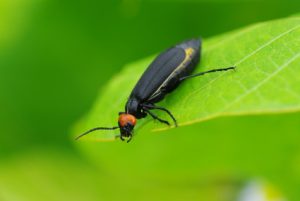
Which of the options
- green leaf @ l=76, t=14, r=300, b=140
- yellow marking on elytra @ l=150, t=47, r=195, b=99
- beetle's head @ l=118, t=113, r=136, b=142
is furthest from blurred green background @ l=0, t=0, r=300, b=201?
green leaf @ l=76, t=14, r=300, b=140

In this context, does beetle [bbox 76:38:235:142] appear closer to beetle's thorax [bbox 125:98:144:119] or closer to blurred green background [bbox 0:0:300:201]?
beetle's thorax [bbox 125:98:144:119]

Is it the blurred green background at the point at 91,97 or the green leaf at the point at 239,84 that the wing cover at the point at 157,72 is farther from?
the blurred green background at the point at 91,97

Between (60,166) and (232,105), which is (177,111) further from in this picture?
(60,166)

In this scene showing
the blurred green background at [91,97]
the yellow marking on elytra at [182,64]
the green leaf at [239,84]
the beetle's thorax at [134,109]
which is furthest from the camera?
the blurred green background at [91,97]

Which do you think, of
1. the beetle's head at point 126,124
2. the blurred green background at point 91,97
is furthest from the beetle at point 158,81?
the blurred green background at point 91,97

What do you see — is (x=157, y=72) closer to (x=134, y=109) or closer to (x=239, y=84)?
(x=134, y=109)
